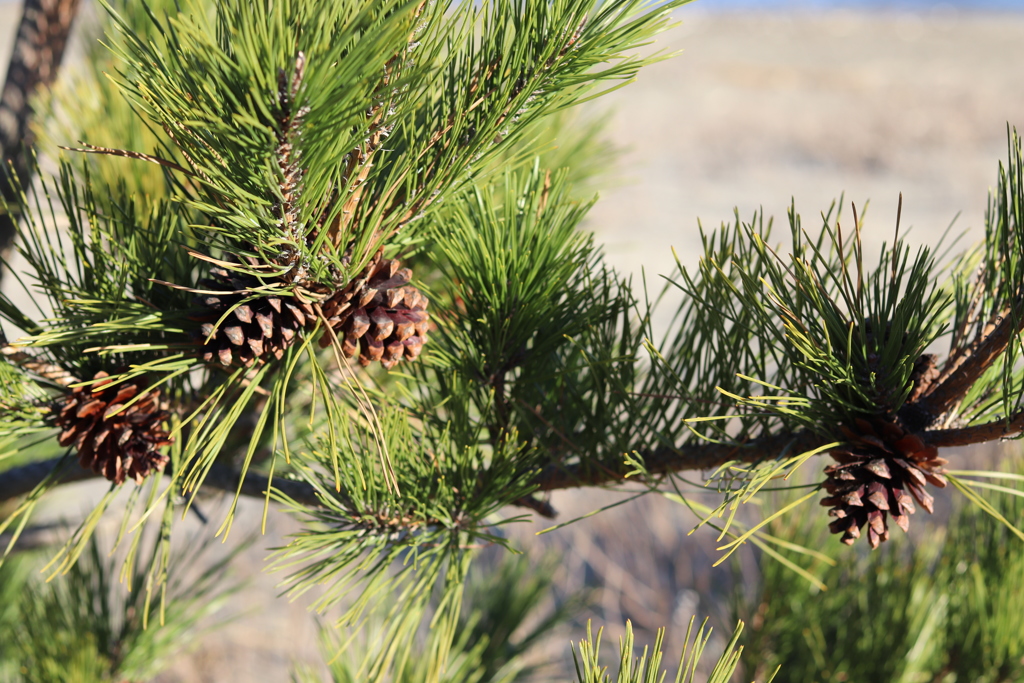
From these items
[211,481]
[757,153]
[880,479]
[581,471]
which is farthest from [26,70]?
[757,153]

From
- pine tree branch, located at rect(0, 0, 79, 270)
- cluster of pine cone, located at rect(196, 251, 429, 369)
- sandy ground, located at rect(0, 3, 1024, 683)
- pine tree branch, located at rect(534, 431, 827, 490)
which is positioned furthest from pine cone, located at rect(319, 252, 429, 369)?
sandy ground, located at rect(0, 3, 1024, 683)

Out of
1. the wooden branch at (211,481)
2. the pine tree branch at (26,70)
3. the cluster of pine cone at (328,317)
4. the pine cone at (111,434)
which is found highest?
the pine tree branch at (26,70)

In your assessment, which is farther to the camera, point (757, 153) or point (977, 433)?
point (757, 153)

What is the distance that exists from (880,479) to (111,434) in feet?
0.96

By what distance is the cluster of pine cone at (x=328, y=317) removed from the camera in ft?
0.82

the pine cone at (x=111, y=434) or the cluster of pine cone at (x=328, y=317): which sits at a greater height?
the cluster of pine cone at (x=328, y=317)

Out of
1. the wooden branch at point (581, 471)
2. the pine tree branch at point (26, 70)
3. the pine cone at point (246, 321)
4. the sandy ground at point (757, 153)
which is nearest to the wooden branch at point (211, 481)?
the wooden branch at point (581, 471)

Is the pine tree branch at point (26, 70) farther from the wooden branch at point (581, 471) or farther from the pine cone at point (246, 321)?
the pine cone at point (246, 321)

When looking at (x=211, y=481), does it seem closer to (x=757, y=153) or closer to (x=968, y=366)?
(x=968, y=366)

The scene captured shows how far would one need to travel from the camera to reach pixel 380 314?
260 millimetres

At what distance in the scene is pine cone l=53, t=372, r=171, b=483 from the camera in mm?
284

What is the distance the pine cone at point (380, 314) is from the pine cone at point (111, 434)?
0.09 metres

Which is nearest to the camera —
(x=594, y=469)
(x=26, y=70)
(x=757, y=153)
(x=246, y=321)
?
(x=246, y=321)

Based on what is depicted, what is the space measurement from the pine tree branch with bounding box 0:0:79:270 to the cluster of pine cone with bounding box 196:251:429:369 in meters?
0.32
